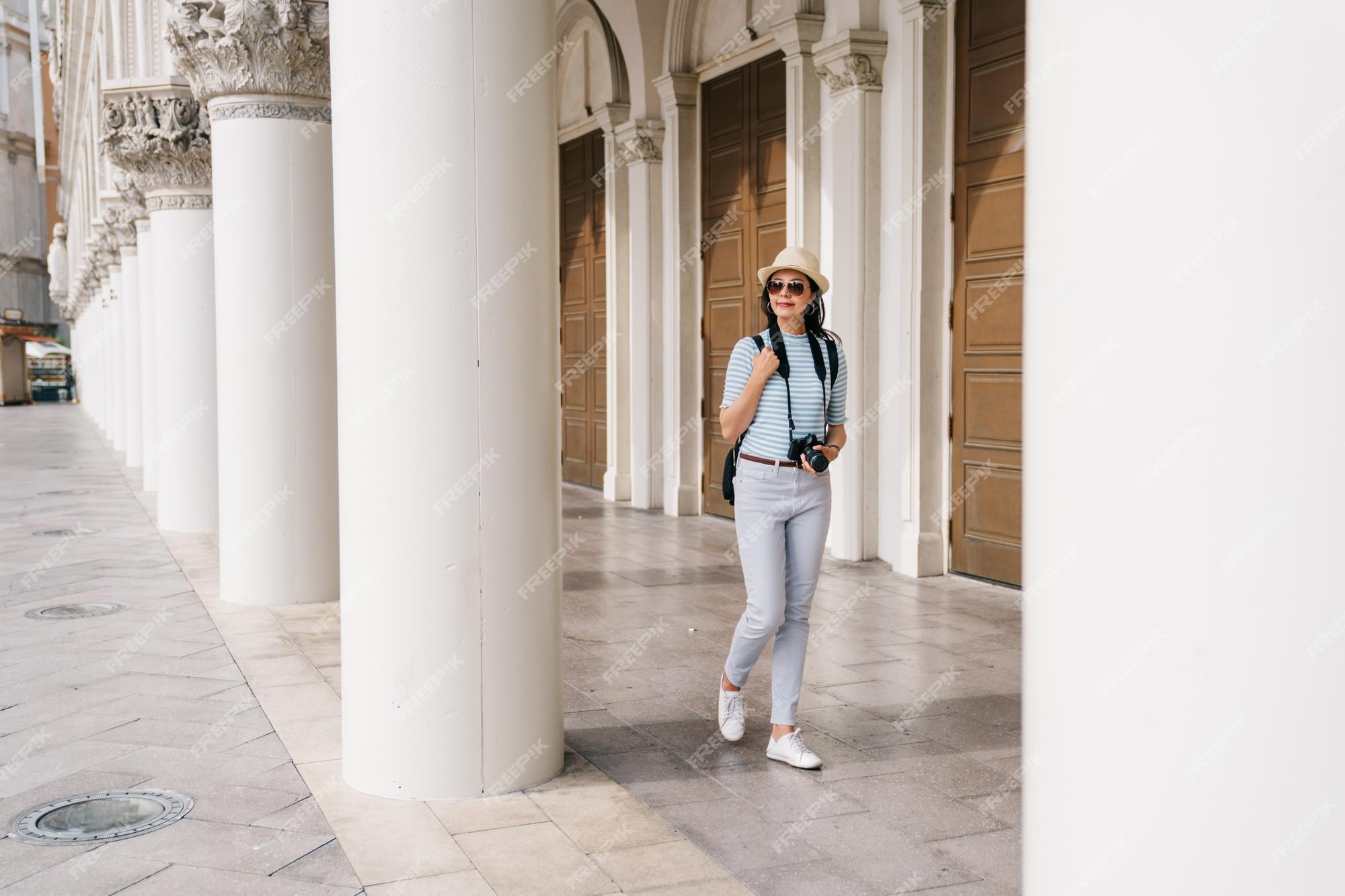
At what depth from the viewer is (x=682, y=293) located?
42.2ft

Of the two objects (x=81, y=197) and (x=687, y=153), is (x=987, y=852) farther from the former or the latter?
(x=81, y=197)

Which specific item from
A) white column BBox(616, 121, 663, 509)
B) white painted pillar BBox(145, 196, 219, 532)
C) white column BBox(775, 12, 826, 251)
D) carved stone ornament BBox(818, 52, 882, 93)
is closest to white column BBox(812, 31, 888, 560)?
carved stone ornament BBox(818, 52, 882, 93)

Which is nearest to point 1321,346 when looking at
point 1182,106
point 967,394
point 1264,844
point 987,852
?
point 1182,106

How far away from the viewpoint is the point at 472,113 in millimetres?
4332

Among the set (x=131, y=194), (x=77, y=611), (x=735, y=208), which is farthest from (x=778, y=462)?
(x=131, y=194)

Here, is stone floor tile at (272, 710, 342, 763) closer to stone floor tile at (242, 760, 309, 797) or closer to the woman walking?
stone floor tile at (242, 760, 309, 797)

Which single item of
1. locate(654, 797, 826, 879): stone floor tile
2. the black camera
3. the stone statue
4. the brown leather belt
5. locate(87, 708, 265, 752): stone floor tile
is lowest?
locate(87, 708, 265, 752): stone floor tile

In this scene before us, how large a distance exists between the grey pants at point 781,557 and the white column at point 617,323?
377 inches

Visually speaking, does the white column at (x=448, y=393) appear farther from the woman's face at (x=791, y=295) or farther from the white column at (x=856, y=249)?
the white column at (x=856, y=249)

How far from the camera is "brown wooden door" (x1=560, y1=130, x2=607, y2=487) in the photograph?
15406mm

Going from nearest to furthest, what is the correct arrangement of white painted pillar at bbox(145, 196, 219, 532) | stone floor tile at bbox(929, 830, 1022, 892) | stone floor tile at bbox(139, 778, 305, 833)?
1. stone floor tile at bbox(929, 830, 1022, 892)
2. stone floor tile at bbox(139, 778, 305, 833)
3. white painted pillar at bbox(145, 196, 219, 532)

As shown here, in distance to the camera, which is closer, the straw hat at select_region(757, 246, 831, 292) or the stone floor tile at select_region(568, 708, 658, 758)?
the straw hat at select_region(757, 246, 831, 292)

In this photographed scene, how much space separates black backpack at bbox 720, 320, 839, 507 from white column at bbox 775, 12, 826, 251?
5.74 m

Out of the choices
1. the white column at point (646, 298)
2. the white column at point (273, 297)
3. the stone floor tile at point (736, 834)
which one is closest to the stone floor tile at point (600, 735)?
the stone floor tile at point (736, 834)
